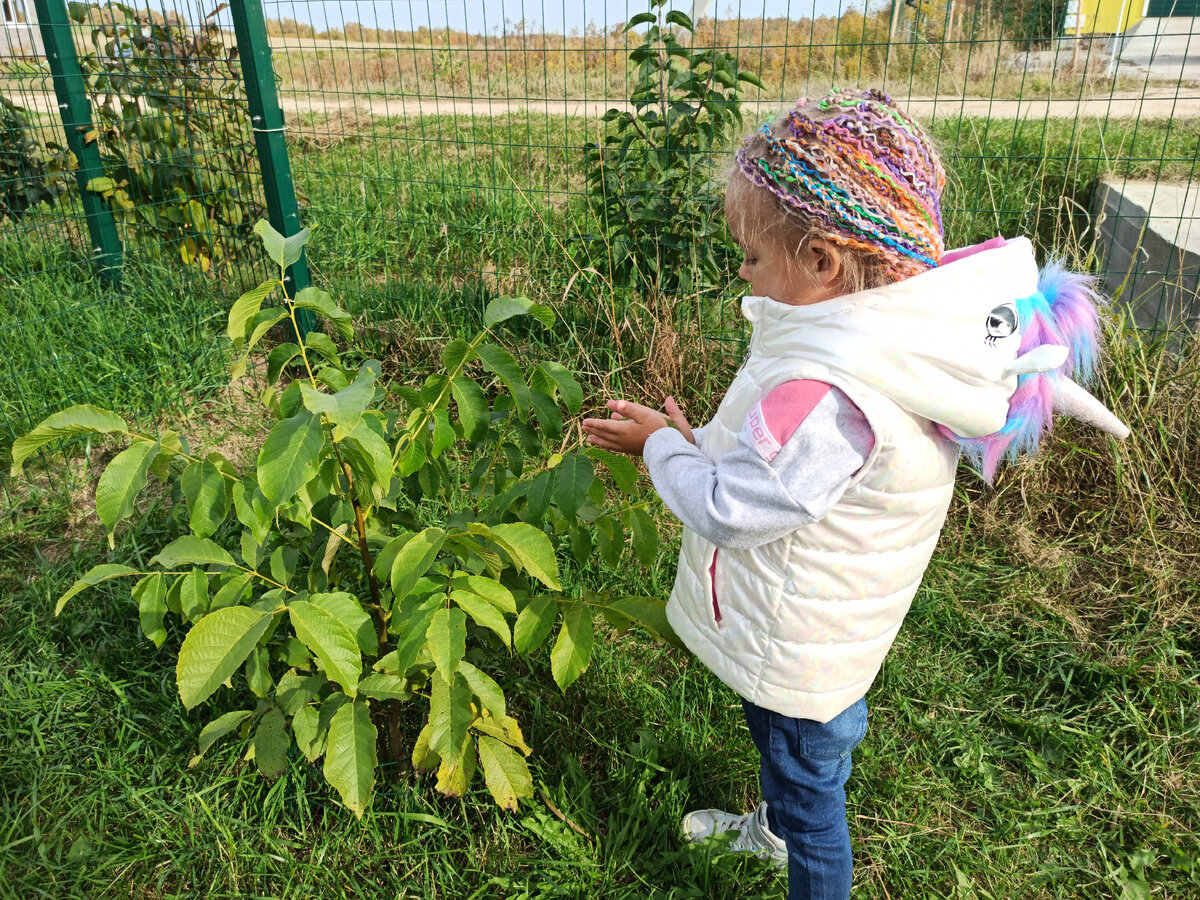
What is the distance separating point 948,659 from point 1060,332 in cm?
144

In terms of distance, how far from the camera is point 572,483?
1.57 metres

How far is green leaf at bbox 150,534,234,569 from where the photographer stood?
1.63 m

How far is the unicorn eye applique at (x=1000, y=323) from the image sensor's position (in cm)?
128

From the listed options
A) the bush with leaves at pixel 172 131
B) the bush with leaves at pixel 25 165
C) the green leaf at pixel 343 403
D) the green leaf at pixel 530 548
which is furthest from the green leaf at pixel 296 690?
the bush with leaves at pixel 25 165

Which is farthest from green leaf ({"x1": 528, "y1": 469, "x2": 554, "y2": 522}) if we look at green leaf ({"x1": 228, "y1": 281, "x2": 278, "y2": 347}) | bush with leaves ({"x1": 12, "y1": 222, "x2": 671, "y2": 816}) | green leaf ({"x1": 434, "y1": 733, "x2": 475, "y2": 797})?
green leaf ({"x1": 228, "y1": 281, "x2": 278, "y2": 347})

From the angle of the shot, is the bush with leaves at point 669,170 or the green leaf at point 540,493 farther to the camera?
the bush with leaves at point 669,170

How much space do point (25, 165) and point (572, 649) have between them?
4458 millimetres

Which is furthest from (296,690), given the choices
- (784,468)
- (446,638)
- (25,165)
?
(25,165)

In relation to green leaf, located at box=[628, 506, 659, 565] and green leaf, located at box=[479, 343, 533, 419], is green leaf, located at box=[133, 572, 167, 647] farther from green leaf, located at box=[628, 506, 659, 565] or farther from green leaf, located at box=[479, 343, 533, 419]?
green leaf, located at box=[628, 506, 659, 565]

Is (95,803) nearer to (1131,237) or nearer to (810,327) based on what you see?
(810,327)

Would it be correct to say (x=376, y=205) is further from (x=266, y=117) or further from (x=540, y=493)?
(x=540, y=493)

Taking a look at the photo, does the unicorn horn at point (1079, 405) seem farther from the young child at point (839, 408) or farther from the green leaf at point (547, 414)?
the green leaf at point (547, 414)

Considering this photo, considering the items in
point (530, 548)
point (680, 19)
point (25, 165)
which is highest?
point (680, 19)

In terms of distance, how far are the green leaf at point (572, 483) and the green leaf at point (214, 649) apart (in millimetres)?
541
